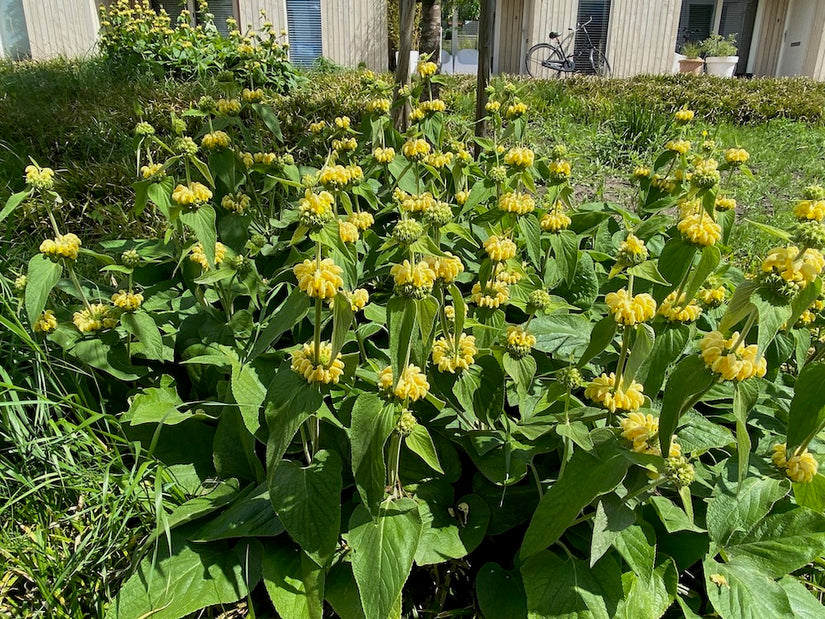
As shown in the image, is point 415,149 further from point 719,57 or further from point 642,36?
point 719,57

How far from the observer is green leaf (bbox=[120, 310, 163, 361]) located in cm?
171

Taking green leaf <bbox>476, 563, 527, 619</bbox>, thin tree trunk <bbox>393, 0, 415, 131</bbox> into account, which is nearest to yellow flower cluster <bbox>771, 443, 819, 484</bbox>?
green leaf <bbox>476, 563, 527, 619</bbox>

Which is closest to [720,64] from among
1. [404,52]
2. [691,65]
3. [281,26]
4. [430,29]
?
[691,65]

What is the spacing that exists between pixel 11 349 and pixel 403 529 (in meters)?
1.37

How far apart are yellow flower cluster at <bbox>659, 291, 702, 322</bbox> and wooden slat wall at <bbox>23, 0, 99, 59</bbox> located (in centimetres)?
1187

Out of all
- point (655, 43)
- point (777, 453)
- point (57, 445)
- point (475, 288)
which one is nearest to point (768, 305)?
point (777, 453)

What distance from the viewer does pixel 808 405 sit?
3.61 feet

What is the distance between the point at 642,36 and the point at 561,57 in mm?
1853

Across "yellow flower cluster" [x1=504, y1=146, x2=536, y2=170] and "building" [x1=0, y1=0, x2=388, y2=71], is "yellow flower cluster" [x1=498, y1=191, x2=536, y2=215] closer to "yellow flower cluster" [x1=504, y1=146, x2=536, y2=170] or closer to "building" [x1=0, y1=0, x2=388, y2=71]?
"yellow flower cluster" [x1=504, y1=146, x2=536, y2=170]

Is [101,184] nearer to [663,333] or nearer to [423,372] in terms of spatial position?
[423,372]

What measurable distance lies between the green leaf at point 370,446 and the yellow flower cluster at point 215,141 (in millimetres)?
1284

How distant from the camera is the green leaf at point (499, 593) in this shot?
1.40 m

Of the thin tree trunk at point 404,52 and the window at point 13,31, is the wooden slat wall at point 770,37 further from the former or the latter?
the window at point 13,31

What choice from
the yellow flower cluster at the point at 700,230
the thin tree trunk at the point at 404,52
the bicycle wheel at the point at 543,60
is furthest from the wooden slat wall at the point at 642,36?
the yellow flower cluster at the point at 700,230
